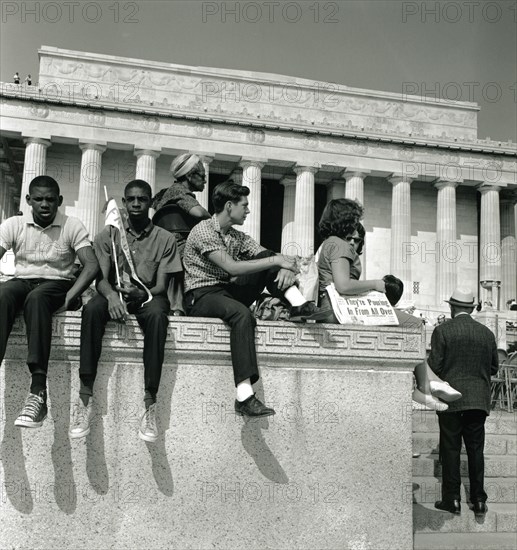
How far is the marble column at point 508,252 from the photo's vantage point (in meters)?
45.0

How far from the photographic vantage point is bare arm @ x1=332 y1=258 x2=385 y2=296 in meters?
6.21

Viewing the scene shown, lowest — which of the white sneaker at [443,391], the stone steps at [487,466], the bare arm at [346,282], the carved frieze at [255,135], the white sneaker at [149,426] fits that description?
the stone steps at [487,466]

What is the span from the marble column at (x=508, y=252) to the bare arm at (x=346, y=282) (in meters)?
39.4

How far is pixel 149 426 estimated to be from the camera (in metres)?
5.18

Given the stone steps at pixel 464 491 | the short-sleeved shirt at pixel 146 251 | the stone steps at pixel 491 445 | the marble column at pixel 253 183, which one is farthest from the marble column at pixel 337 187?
the short-sleeved shirt at pixel 146 251

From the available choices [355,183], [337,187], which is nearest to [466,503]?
[355,183]

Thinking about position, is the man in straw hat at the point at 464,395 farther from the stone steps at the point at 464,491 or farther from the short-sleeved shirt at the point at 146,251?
the short-sleeved shirt at the point at 146,251

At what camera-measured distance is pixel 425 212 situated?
47.0m

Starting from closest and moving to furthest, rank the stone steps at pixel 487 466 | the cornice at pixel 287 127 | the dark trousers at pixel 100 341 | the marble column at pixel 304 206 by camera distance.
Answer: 1. the dark trousers at pixel 100 341
2. the stone steps at pixel 487 466
3. the cornice at pixel 287 127
4. the marble column at pixel 304 206

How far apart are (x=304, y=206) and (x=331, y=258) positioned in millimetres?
36216

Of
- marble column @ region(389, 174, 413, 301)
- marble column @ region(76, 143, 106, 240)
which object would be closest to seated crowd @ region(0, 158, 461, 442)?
marble column @ region(76, 143, 106, 240)

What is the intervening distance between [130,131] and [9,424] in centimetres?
3628

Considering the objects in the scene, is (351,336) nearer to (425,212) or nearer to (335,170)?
(335,170)

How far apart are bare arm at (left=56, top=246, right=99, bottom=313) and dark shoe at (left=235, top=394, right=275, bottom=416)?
1.66m
